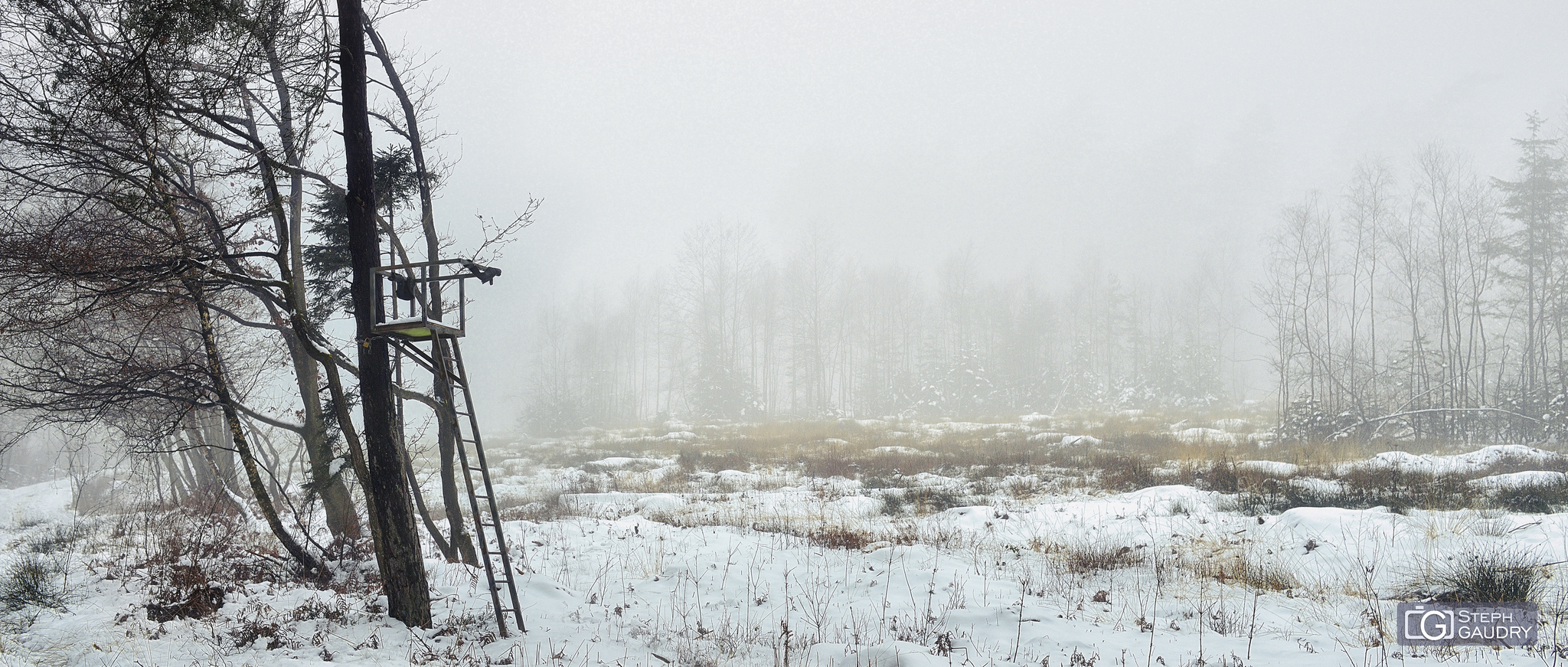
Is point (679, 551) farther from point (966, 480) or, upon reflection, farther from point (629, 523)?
point (966, 480)

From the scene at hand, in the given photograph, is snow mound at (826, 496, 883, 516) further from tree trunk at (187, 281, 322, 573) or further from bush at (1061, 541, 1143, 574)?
tree trunk at (187, 281, 322, 573)

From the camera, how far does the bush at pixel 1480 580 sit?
17.6ft

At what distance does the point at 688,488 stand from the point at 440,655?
34.3ft

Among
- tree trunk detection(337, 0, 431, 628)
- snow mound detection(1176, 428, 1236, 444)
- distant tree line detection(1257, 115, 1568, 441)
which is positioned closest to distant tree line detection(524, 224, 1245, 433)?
distant tree line detection(1257, 115, 1568, 441)

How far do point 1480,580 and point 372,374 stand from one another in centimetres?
938

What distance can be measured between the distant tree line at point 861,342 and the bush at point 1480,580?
35.5 meters

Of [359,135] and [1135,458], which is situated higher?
[359,135]

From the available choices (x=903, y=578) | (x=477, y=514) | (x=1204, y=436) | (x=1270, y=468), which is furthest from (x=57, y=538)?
(x=1204, y=436)

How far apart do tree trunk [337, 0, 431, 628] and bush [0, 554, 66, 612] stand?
298 cm

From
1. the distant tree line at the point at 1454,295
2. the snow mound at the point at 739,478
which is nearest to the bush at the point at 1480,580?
the snow mound at the point at 739,478

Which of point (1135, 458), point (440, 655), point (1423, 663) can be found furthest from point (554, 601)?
point (1135, 458)

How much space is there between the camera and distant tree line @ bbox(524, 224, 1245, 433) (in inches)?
1756

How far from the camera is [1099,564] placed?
730cm

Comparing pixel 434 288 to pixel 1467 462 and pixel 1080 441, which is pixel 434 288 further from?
pixel 1080 441
